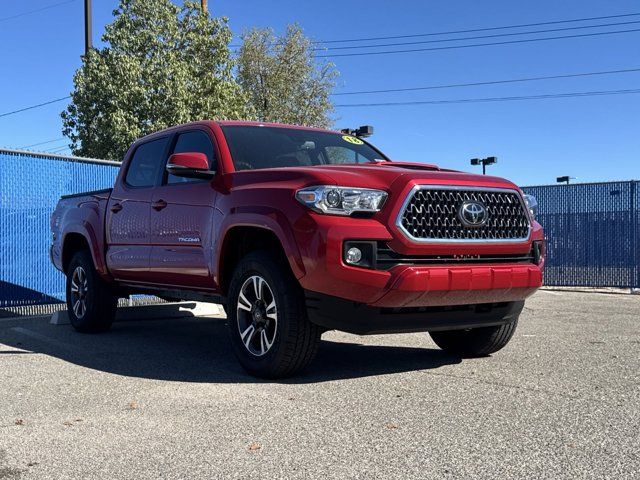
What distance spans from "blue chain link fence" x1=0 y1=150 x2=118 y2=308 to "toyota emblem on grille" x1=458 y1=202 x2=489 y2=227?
719 centimetres

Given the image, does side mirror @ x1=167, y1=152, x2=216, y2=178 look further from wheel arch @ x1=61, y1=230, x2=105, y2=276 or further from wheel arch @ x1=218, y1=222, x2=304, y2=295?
wheel arch @ x1=61, y1=230, x2=105, y2=276

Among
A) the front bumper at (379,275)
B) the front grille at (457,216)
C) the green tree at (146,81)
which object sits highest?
the green tree at (146,81)

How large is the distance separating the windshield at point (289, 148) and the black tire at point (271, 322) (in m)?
1.06

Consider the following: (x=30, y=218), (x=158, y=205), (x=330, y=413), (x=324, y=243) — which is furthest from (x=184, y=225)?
(x=30, y=218)

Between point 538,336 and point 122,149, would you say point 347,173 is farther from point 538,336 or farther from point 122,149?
point 122,149

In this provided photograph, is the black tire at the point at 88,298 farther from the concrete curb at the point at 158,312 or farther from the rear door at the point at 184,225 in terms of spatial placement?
the rear door at the point at 184,225

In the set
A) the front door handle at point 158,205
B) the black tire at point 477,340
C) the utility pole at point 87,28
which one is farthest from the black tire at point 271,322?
the utility pole at point 87,28

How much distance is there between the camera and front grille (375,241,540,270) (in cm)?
443

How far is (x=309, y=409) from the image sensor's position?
4164mm

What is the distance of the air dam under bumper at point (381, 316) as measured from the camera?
14.8 ft

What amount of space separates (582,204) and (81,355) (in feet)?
36.4

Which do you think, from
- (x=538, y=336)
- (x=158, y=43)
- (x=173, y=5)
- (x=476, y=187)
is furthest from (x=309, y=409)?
(x=173, y=5)

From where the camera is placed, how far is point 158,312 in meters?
9.15

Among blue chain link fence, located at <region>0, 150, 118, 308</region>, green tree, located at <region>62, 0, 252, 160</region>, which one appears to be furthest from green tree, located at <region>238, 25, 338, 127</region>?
blue chain link fence, located at <region>0, 150, 118, 308</region>
